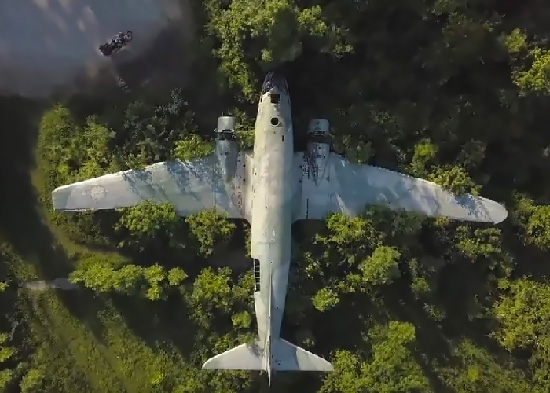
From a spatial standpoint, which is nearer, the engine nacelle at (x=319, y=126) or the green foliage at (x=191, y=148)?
the green foliage at (x=191, y=148)

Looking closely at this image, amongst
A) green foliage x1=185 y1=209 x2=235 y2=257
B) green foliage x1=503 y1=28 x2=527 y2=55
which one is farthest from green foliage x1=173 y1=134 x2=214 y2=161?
green foliage x1=503 y1=28 x2=527 y2=55

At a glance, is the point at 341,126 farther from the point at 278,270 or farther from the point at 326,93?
the point at 278,270

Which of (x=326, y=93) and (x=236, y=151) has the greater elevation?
(x=326, y=93)

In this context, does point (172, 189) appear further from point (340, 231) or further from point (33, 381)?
point (33, 381)

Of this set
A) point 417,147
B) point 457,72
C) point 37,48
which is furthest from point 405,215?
point 37,48

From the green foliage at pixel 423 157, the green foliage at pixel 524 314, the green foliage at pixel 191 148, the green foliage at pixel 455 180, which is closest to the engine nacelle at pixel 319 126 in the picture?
the green foliage at pixel 423 157

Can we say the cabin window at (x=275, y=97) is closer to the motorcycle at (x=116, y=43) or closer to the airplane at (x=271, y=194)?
the airplane at (x=271, y=194)
